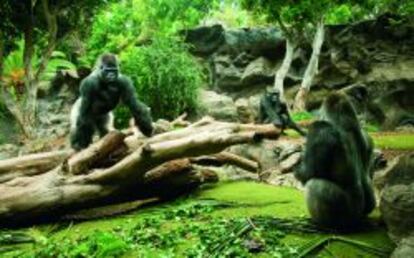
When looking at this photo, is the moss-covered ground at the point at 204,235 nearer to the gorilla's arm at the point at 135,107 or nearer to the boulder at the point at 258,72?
the gorilla's arm at the point at 135,107

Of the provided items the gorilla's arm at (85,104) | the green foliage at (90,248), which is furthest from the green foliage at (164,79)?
the green foliage at (90,248)

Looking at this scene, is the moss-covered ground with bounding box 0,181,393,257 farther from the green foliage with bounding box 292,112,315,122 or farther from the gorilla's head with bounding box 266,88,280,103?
the green foliage with bounding box 292,112,315,122

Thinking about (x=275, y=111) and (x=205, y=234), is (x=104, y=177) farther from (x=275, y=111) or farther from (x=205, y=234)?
(x=275, y=111)

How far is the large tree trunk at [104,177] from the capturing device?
566cm

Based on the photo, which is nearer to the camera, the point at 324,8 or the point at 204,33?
the point at 324,8

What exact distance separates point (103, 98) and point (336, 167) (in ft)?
12.2

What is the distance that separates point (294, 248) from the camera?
4445mm

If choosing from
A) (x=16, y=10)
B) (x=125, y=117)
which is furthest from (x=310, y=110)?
(x=16, y=10)

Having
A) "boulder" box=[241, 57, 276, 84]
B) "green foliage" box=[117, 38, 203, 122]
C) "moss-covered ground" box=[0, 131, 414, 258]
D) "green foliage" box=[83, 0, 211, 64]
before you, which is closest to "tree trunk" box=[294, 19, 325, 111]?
"boulder" box=[241, 57, 276, 84]

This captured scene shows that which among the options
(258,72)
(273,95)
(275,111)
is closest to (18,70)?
(273,95)

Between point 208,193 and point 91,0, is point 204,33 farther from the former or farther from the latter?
point 208,193

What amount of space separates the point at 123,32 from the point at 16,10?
10.9 meters

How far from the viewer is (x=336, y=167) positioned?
181 inches

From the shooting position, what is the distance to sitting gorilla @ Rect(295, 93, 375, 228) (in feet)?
15.1
